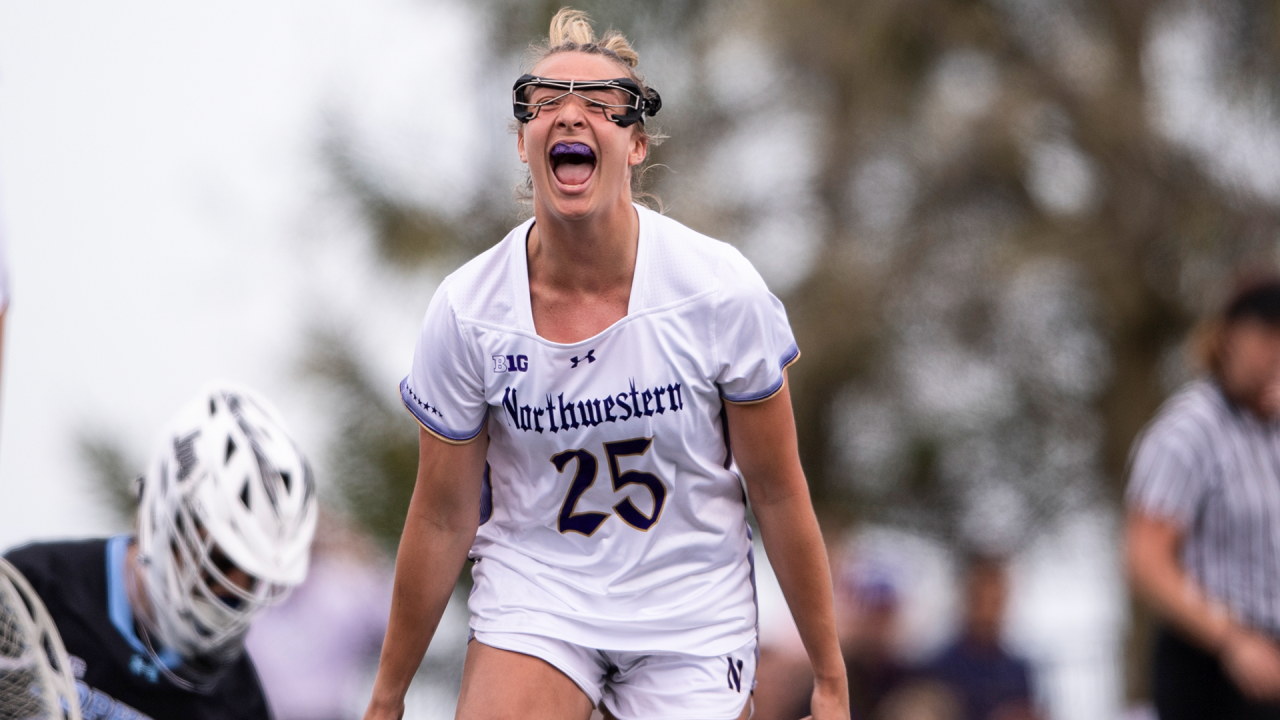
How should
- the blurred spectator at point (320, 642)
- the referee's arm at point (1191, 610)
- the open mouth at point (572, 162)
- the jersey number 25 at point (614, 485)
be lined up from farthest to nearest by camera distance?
the blurred spectator at point (320, 642)
the referee's arm at point (1191, 610)
the jersey number 25 at point (614, 485)
the open mouth at point (572, 162)

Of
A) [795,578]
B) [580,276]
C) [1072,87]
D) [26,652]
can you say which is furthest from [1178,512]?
[1072,87]

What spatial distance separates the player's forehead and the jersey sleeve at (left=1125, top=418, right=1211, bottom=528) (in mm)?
2958

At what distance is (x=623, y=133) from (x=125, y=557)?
1.88 meters

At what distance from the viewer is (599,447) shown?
372cm


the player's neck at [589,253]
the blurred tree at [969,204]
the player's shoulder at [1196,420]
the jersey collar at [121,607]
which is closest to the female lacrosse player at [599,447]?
the player's neck at [589,253]

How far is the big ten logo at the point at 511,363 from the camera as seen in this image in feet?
12.0

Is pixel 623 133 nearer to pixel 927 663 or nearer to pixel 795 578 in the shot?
pixel 795 578

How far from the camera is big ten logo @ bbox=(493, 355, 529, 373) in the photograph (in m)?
3.67

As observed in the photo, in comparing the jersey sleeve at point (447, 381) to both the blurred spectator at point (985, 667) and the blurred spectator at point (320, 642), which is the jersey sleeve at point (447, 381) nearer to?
the blurred spectator at point (320, 642)

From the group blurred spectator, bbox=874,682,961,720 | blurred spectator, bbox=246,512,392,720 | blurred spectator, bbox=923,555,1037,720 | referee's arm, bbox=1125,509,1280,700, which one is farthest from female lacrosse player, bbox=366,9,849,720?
blurred spectator, bbox=923,555,1037,720

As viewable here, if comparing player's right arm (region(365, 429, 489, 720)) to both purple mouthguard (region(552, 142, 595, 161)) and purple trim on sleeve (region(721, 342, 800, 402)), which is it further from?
purple mouthguard (region(552, 142, 595, 161))

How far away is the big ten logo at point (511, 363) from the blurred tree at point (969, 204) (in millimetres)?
9548

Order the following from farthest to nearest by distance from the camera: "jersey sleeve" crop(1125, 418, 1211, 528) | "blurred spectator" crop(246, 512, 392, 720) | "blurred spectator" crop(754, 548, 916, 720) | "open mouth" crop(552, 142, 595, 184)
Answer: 1. "blurred spectator" crop(754, 548, 916, 720)
2. "blurred spectator" crop(246, 512, 392, 720)
3. "jersey sleeve" crop(1125, 418, 1211, 528)
4. "open mouth" crop(552, 142, 595, 184)

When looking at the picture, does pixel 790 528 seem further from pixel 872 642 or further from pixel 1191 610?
pixel 872 642
